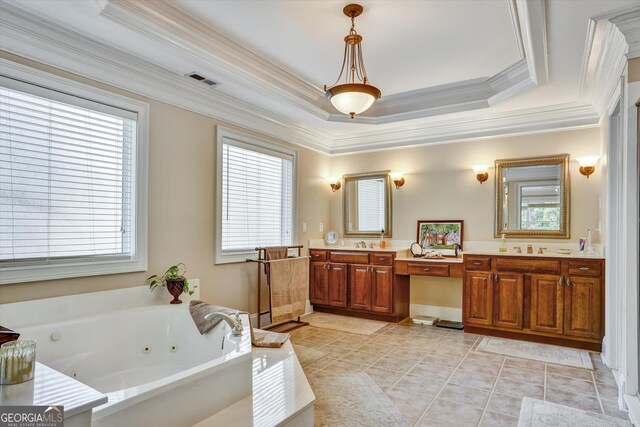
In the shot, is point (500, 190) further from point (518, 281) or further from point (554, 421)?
point (554, 421)

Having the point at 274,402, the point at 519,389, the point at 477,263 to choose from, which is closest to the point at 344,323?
the point at 477,263

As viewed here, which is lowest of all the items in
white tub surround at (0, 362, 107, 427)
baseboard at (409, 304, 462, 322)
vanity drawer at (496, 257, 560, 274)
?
baseboard at (409, 304, 462, 322)

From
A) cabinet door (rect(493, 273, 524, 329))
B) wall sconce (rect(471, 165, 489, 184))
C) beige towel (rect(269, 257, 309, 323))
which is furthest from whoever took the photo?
wall sconce (rect(471, 165, 489, 184))

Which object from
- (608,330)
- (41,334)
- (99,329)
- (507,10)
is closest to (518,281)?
(608,330)

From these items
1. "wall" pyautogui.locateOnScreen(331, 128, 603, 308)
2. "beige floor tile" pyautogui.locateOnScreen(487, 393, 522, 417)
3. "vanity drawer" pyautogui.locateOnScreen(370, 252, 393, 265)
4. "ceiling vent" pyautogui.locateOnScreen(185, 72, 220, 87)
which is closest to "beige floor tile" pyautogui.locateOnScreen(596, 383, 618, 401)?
"beige floor tile" pyautogui.locateOnScreen(487, 393, 522, 417)

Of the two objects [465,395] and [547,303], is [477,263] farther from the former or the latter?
[465,395]

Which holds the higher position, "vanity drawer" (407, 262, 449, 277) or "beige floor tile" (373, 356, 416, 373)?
"vanity drawer" (407, 262, 449, 277)

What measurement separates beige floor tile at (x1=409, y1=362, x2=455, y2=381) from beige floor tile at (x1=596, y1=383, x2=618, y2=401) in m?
1.03

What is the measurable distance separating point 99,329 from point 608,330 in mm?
4037

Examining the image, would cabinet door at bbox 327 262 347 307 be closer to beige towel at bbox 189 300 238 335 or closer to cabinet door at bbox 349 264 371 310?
cabinet door at bbox 349 264 371 310

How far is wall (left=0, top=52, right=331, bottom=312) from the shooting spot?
3340 millimetres

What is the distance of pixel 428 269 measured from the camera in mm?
4621

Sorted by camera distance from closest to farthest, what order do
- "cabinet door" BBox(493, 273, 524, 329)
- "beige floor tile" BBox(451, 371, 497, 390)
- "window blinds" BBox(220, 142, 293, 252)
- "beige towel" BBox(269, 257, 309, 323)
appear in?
"beige floor tile" BBox(451, 371, 497, 390) → "cabinet door" BBox(493, 273, 524, 329) → "window blinds" BBox(220, 142, 293, 252) → "beige towel" BBox(269, 257, 309, 323)

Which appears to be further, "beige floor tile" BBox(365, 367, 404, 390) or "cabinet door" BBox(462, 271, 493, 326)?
"cabinet door" BBox(462, 271, 493, 326)
